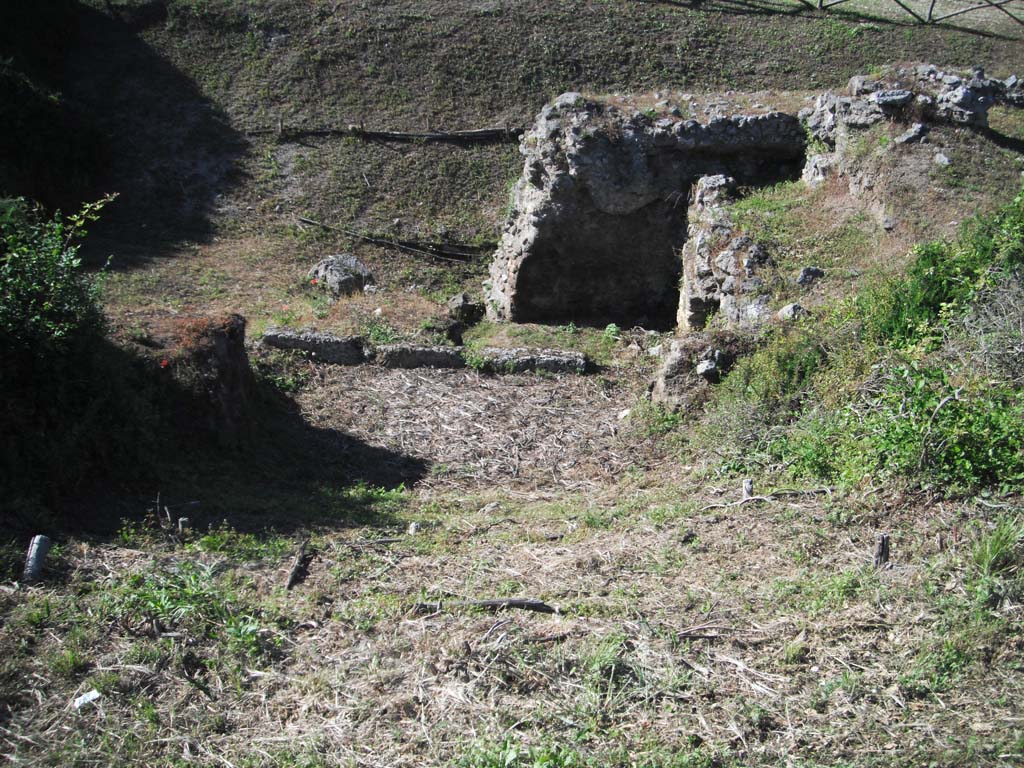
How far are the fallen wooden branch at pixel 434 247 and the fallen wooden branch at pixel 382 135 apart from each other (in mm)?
2963

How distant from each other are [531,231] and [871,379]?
249 inches

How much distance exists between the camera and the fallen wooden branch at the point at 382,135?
637 inches

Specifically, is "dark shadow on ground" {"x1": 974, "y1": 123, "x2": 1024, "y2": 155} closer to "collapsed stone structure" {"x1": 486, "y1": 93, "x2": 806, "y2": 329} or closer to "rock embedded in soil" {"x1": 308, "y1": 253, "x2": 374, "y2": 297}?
"collapsed stone structure" {"x1": 486, "y1": 93, "x2": 806, "y2": 329}

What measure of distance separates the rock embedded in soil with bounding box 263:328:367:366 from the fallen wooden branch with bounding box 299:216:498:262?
16.2 feet

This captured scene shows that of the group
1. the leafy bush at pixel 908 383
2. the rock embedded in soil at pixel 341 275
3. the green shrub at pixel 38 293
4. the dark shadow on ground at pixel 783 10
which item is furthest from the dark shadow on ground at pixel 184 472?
the dark shadow on ground at pixel 783 10

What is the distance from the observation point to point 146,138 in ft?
52.3

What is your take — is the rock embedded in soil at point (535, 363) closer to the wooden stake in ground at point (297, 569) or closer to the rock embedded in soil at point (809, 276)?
the rock embedded in soil at point (809, 276)

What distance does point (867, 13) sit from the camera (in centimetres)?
1998

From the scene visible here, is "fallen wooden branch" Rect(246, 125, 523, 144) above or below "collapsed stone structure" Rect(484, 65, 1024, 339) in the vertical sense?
above

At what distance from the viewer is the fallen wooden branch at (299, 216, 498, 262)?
14.1 m

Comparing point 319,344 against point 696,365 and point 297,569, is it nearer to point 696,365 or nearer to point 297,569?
point 696,365

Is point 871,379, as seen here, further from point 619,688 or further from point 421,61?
point 421,61

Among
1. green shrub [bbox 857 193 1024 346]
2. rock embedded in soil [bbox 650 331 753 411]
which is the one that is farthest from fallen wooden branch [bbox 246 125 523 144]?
green shrub [bbox 857 193 1024 346]

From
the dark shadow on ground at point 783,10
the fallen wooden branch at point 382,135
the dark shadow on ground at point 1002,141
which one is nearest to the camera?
the dark shadow on ground at point 1002,141
